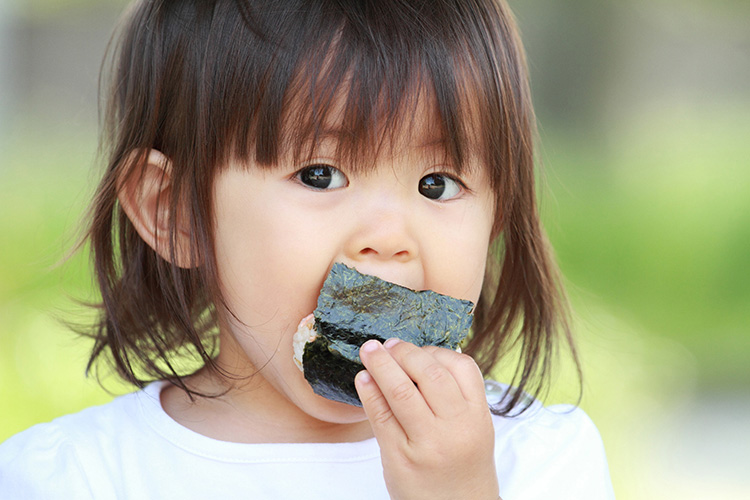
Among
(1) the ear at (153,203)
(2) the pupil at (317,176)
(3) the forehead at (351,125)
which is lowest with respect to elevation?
(1) the ear at (153,203)

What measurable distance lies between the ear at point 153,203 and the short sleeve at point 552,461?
0.91 metres

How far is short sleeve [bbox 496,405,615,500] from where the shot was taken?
1.98 metres

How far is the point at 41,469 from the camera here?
1.79 m

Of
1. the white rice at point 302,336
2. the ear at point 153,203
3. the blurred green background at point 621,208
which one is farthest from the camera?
the blurred green background at point 621,208

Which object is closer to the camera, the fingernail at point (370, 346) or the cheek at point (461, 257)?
the fingernail at point (370, 346)

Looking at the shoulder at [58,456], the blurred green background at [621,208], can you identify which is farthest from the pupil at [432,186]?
the blurred green background at [621,208]

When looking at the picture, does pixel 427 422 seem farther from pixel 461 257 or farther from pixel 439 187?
pixel 439 187

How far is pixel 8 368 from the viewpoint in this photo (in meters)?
4.01

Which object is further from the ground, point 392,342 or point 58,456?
point 392,342

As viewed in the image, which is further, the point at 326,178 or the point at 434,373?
the point at 326,178

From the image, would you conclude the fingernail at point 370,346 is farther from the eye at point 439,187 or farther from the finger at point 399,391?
the eye at point 439,187

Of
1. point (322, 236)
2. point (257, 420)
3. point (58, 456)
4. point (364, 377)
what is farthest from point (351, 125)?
point (58, 456)

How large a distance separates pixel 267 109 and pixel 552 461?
1.11 metres

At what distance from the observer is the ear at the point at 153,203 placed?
189 cm
